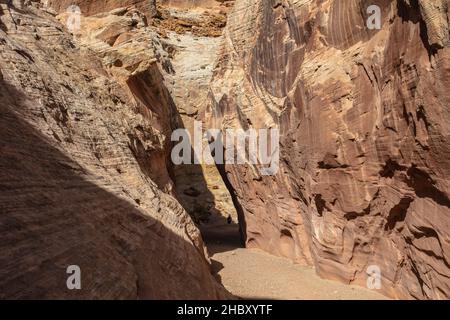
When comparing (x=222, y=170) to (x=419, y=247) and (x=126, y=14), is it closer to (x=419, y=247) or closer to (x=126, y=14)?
(x=126, y=14)

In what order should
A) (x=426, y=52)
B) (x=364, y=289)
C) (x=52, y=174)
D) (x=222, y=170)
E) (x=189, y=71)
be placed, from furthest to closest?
1. (x=189, y=71)
2. (x=222, y=170)
3. (x=364, y=289)
4. (x=426, y=52)
5. (x=52, y=174)

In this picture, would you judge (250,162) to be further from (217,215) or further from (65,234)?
(217,215)

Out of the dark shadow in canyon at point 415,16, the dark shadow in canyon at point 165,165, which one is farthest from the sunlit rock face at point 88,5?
the dark shadow in canyon at point 415,16

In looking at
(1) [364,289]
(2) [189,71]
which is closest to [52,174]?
(1) [364,289]

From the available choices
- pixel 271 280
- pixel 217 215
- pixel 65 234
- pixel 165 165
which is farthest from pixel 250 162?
pixel 217 215

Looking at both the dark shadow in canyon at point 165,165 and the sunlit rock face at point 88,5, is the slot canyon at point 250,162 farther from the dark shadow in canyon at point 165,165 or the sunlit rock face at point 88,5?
the sunlit rock face at point 88,5

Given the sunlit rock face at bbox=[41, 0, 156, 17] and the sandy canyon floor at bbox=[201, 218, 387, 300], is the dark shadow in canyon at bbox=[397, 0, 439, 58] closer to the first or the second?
the sandy canyon floor at bbox=[201, 218, 387, 300]

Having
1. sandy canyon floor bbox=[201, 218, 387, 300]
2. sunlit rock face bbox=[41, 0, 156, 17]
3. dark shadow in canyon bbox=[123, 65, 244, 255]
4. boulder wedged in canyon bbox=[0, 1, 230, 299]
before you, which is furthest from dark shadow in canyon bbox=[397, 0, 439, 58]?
sunlit rock face bbox=[41, 0, 156, 17]
